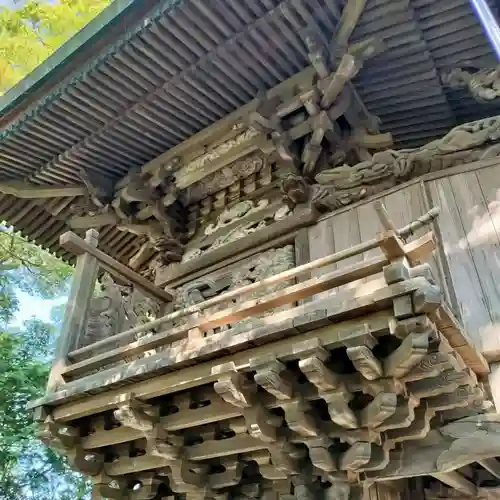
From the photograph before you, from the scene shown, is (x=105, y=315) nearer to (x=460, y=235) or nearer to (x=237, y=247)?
(x=237, y=247)

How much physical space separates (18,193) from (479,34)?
191 inches

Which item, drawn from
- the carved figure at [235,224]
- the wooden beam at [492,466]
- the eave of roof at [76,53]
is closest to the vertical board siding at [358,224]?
the carved figure at [235,224]

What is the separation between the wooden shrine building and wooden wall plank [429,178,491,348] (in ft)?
0.05

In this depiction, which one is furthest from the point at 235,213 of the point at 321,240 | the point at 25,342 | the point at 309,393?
the point at 25,342

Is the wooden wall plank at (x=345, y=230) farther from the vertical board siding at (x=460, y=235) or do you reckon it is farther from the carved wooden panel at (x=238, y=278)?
the carved wooden panel at (x=238, y=278)

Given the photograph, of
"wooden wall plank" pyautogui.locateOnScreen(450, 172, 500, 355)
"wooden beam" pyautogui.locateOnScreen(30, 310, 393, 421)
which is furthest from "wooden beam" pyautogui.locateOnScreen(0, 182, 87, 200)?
"wooden wall plank" pyautogui.locateOnScreen(450, 172, 500, 355)

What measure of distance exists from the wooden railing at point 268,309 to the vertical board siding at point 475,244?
14.7 inches

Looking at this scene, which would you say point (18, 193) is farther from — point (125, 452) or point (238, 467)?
point (238, 467)

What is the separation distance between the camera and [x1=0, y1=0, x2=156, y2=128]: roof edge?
182 inches

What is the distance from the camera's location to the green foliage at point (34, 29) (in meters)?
10.2

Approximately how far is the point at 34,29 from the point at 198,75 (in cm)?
721

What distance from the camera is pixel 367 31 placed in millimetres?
4594

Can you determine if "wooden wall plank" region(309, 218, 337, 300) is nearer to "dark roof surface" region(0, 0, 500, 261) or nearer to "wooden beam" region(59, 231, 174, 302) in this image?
"dark roof surface" region(0, 0, 500, 261)

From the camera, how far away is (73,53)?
486 cm
